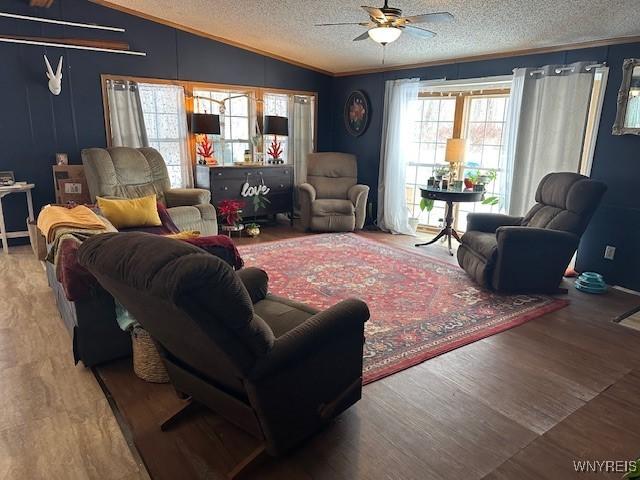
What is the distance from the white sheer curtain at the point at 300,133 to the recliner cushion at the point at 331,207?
111 cm

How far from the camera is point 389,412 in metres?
2.19

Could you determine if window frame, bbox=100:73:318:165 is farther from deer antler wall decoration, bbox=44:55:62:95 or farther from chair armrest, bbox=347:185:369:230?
chair armrest, bbox=347:185:369:230

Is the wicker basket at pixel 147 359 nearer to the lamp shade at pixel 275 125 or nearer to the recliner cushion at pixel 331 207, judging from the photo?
the recliner cushion at pixel 331 207

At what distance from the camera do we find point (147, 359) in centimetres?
239

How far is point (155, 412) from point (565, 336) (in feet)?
8.71

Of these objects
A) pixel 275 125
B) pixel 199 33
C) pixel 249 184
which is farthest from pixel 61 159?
pixel 275 125

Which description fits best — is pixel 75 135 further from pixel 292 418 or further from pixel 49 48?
pixel 292 418

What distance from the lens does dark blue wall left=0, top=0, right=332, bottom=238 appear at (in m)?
4.66

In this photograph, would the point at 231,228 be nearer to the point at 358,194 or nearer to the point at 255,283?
the point at 358,194

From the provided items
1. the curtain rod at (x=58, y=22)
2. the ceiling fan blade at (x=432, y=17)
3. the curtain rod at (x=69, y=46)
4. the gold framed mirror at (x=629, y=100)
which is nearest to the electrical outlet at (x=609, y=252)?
the gold framed mirror at (x=629, y=100)

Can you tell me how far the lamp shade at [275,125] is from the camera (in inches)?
237

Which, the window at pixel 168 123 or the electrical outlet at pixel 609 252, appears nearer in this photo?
the electrical outlet at pixel 609 252

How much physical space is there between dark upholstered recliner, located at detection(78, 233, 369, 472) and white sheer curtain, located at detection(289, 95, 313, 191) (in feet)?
16.0

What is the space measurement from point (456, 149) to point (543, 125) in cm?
91
